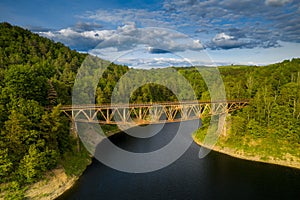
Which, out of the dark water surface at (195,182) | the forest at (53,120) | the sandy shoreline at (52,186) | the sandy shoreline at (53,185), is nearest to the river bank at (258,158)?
the sandy shoreline at (53,185)

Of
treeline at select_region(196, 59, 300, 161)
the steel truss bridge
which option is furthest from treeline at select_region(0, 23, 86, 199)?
treeline at select_region(196, 59, 300, 161)

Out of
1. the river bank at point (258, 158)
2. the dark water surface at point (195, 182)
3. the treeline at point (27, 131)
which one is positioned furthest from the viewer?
the river bank at point (258, 158)

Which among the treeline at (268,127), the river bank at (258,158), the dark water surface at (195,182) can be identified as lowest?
the dark water surface at (195,182)

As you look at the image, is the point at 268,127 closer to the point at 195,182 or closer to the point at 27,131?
the point at 195,182

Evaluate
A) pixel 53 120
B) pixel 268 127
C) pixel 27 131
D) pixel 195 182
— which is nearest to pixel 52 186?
pixel 27 131

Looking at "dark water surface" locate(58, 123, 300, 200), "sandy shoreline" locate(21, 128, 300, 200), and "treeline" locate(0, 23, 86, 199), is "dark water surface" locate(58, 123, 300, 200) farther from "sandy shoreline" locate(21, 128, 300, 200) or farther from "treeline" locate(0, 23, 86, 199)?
"treeline" locate(0, 23, 86, 199)

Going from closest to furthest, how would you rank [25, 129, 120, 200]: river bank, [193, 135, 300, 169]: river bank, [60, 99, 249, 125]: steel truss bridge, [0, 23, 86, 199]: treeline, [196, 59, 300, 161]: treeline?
1. [25, 129, 120, 200]: river bank
2. [0, 23, 86, 199]: treeline
3. [60, 99, 249, 125]: steel truss bridge
4. [193, 135, 300, 169]: river bank
5. [196, 59, 300, 161]: treeline

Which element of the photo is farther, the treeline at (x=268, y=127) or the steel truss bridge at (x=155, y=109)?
the treeline at (x=268, y=127)

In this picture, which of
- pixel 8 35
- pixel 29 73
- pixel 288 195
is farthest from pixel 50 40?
pixel 288 195

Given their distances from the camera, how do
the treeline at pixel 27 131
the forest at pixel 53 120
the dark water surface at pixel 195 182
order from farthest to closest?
the dark water surface at pixel 195 182 → the forest at pixel 53 120 → the treeline at pixel 27 131

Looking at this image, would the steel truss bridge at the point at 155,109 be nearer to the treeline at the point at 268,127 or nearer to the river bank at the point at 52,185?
the treeline at the point at 268,127
